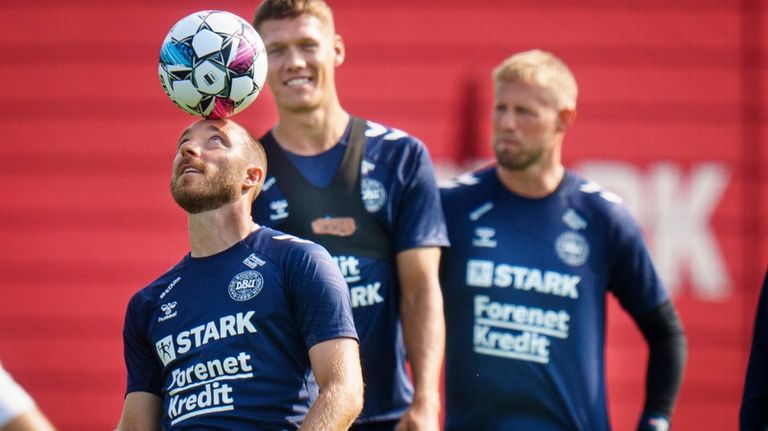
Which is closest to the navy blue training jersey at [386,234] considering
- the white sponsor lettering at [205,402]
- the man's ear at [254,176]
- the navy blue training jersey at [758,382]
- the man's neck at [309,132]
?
the man's neck at [309,132]

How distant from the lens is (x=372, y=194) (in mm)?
4734

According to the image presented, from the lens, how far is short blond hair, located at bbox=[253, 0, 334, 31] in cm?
486

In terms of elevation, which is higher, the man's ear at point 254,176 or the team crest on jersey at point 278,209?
the man's ear at point 254,176

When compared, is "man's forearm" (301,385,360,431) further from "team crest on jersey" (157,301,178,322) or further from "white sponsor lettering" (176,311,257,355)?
"team crest on jersey" (157,301,178,322)

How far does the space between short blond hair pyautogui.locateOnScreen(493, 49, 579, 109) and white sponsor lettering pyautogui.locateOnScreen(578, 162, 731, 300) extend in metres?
1.74

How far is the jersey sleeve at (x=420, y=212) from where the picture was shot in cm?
475

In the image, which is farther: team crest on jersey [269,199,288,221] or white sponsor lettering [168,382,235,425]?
team crest on jersey [269,199,288,221]

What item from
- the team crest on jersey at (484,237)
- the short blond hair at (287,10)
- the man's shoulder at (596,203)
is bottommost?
the team crest on jersey at (484,237)

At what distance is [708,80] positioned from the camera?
7.35 meters

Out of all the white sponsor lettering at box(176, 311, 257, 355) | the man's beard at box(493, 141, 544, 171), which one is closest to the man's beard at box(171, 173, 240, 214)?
the white sponsor lettering at box(176, 311, 257, 355)

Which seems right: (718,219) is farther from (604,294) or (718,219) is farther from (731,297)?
(604,294)

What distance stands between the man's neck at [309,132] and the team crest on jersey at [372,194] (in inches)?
9.1

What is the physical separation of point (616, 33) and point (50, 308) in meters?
3.90

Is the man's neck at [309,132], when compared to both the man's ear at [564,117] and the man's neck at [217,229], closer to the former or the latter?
the man's neck at [217,229]
